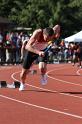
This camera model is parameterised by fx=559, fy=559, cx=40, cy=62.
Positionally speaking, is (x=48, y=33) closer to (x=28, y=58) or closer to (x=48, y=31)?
(x=48, y=31)

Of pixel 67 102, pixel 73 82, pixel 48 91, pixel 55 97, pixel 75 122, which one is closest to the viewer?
pixel 75 122

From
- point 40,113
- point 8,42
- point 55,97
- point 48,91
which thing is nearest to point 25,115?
point 40,113

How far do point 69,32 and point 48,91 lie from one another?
40884 mm

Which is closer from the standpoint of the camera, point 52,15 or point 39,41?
point 39,41

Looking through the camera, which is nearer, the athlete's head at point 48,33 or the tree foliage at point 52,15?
the athlete's head at point 48,33

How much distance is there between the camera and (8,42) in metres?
29.8

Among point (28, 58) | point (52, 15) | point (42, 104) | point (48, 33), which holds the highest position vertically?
point (48, 33)

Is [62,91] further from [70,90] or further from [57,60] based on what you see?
[57,60]

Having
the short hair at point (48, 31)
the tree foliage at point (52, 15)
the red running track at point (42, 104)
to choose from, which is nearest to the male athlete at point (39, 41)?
the short hair at point (48, 31)

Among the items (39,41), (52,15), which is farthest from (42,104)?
(52,15)

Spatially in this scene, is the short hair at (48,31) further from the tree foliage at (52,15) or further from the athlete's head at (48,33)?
the tree foliage at (52,15)

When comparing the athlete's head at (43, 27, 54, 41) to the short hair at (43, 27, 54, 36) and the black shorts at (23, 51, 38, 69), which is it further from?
the black shorts at (23, 51, 38, 69)

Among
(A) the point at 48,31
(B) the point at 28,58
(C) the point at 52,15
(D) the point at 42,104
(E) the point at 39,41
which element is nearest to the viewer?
(D) the point at 42,104

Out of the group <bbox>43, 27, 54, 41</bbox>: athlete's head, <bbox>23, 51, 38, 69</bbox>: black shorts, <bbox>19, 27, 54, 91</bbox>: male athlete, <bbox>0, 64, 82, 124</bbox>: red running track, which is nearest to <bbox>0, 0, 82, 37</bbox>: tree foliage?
<bbox>0, 64, 82, 124</bbox>: red running track
